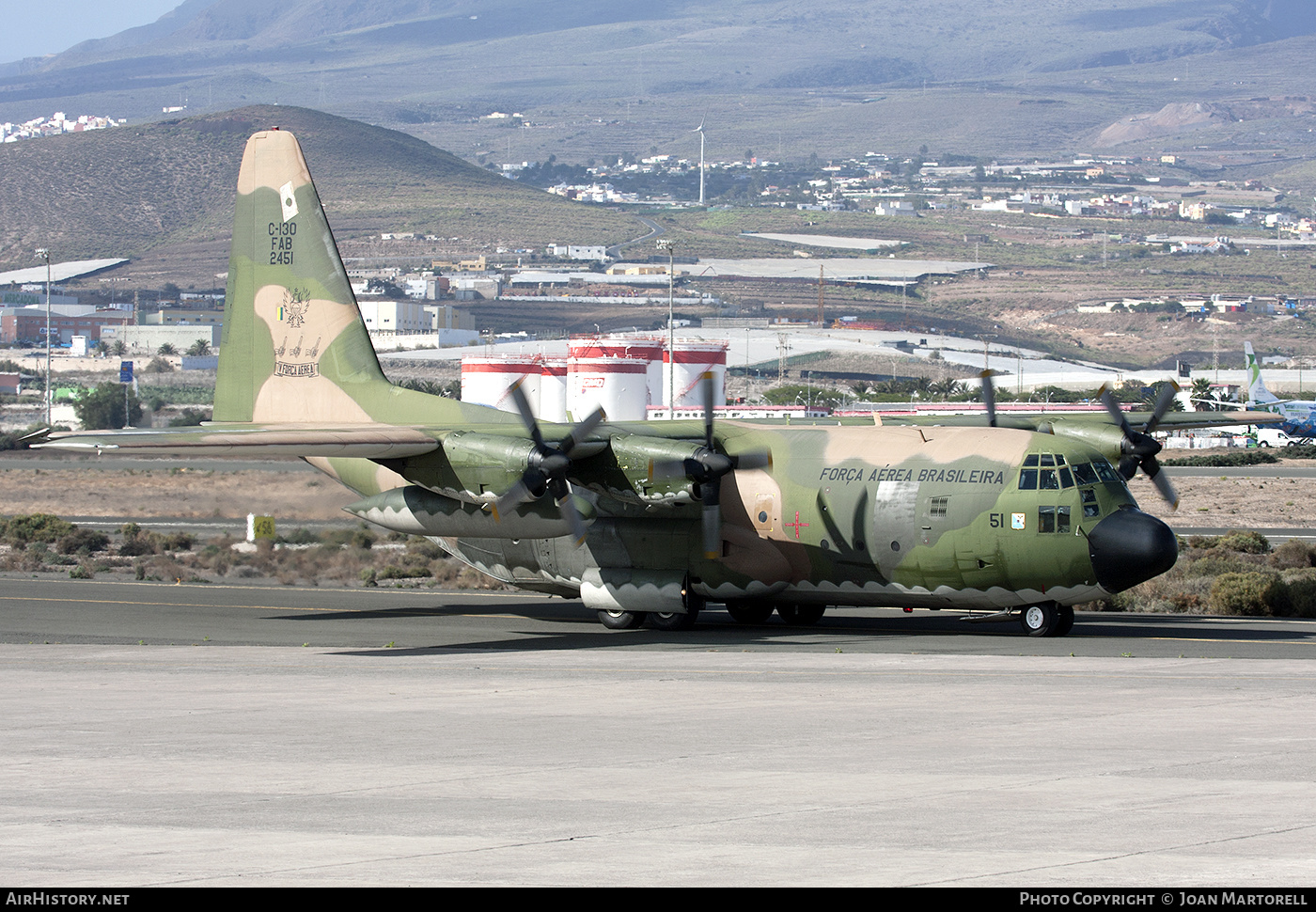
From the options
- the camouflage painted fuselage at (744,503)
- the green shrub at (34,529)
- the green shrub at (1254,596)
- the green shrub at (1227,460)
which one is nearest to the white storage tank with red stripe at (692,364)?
the green shrub at (1227,460)

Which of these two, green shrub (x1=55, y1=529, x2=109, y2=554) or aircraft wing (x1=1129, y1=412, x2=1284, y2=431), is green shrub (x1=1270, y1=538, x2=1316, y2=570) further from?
green shrub (x1=55, y1=529, x2=109, y2=554)

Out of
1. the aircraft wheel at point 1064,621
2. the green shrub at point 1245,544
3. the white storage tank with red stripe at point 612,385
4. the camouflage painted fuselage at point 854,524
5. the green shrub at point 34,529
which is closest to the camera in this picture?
the camouflage painted fuselage at point 854,524

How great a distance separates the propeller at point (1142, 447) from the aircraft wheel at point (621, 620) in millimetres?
10583

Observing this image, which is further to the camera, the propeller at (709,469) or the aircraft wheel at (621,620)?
the aircraft wheel at (621,620)

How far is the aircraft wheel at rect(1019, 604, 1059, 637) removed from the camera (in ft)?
97.9

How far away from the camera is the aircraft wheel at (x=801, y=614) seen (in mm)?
33719

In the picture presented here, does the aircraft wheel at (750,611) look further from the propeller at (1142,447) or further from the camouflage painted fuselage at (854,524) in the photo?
the propeller at (1142,447)

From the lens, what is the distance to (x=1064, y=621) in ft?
97.9

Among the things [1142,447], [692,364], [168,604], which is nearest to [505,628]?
[168,604]

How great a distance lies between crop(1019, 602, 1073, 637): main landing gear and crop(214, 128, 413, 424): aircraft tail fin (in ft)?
51.3

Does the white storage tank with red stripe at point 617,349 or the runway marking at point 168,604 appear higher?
the white storage tank with red stripe at point 617,349

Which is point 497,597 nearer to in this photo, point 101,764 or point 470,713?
point 470,713

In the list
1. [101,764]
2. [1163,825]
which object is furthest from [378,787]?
[1163,825]

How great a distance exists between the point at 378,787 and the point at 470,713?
5.41 meters
